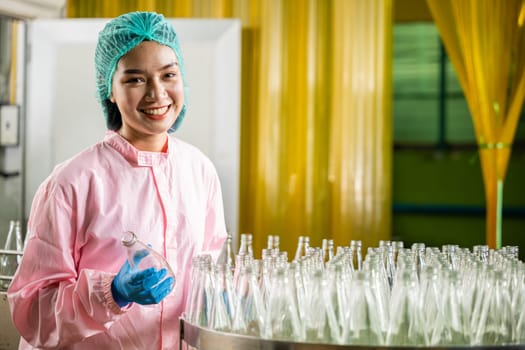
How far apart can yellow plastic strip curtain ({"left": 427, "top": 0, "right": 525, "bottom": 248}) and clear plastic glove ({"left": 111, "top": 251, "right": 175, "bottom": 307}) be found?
2130mm

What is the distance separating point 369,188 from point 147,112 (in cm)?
193

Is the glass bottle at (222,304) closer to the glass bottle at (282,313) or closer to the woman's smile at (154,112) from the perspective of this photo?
the glass bottle at (282,313)

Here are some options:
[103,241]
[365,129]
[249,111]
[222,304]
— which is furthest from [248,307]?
[249,111]

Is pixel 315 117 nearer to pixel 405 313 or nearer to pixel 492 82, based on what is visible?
pixel 492 82

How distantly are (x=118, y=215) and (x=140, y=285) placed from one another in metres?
0.31

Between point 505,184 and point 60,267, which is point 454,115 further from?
point 60,267

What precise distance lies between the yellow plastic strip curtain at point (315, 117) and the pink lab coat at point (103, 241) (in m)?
1.67

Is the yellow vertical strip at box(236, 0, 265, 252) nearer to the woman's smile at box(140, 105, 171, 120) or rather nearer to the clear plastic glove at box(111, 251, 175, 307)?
the woman's smile at box(140, 105, 171, 120)

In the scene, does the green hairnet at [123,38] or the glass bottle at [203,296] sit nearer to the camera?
the glass bottle at [203,296]

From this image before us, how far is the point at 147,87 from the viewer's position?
74.9 inches

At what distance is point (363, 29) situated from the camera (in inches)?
144

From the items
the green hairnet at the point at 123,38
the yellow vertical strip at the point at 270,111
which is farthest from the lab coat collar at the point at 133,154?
the yellow vertical strip at the point at 270,111

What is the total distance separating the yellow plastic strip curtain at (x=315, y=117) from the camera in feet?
12.0

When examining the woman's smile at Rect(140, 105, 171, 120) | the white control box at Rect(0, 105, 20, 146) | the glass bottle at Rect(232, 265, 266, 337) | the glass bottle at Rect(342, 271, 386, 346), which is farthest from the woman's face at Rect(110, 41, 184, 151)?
the white control box at Rect(0, 105, 20, 146)
